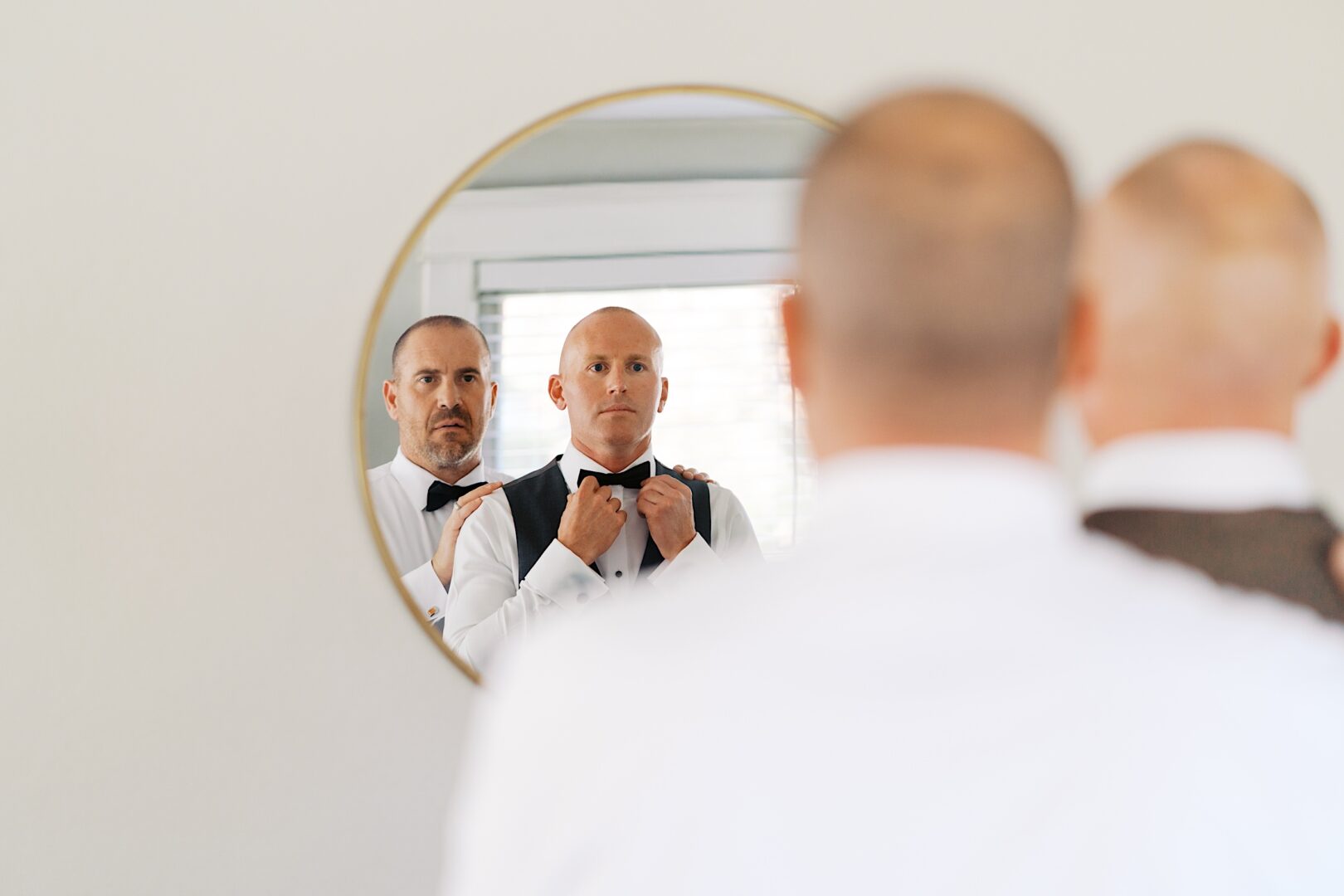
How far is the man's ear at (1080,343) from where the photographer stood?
31.2 inches

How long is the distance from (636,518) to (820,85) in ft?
2.54

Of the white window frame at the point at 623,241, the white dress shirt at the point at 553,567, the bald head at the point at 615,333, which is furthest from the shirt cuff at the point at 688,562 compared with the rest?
the white window frame at the point at 623,241

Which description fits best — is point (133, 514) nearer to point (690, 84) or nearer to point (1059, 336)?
point (690, 84)

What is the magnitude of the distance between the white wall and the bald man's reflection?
0.17m

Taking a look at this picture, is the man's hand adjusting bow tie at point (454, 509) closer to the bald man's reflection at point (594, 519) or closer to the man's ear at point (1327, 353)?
the bald man's reflection at point (594, 519)

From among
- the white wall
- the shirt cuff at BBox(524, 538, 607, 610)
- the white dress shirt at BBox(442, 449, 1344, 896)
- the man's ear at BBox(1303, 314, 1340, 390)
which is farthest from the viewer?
the white wall

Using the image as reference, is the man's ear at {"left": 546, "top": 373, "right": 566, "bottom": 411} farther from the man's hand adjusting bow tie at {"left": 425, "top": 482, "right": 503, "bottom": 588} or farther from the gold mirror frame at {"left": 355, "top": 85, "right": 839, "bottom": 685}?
→ the gold mirror frame at {"left": 355, "top": 85, "right": 839, "bottom": 685}

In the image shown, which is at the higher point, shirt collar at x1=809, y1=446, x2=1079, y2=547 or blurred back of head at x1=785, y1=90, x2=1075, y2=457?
blurred back of head at x1=785, y1=90, x2=1075, y2=457

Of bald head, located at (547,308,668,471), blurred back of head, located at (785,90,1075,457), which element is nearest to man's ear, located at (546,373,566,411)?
bald head, located at (547,308,668,471)

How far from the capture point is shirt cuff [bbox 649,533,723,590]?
5.90 ft

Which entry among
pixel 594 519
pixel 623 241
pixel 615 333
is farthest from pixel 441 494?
pixel 623 241

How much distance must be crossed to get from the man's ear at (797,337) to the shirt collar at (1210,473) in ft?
1.07

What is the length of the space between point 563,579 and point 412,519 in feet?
0.90

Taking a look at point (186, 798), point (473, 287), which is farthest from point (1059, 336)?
point (186, 798)
